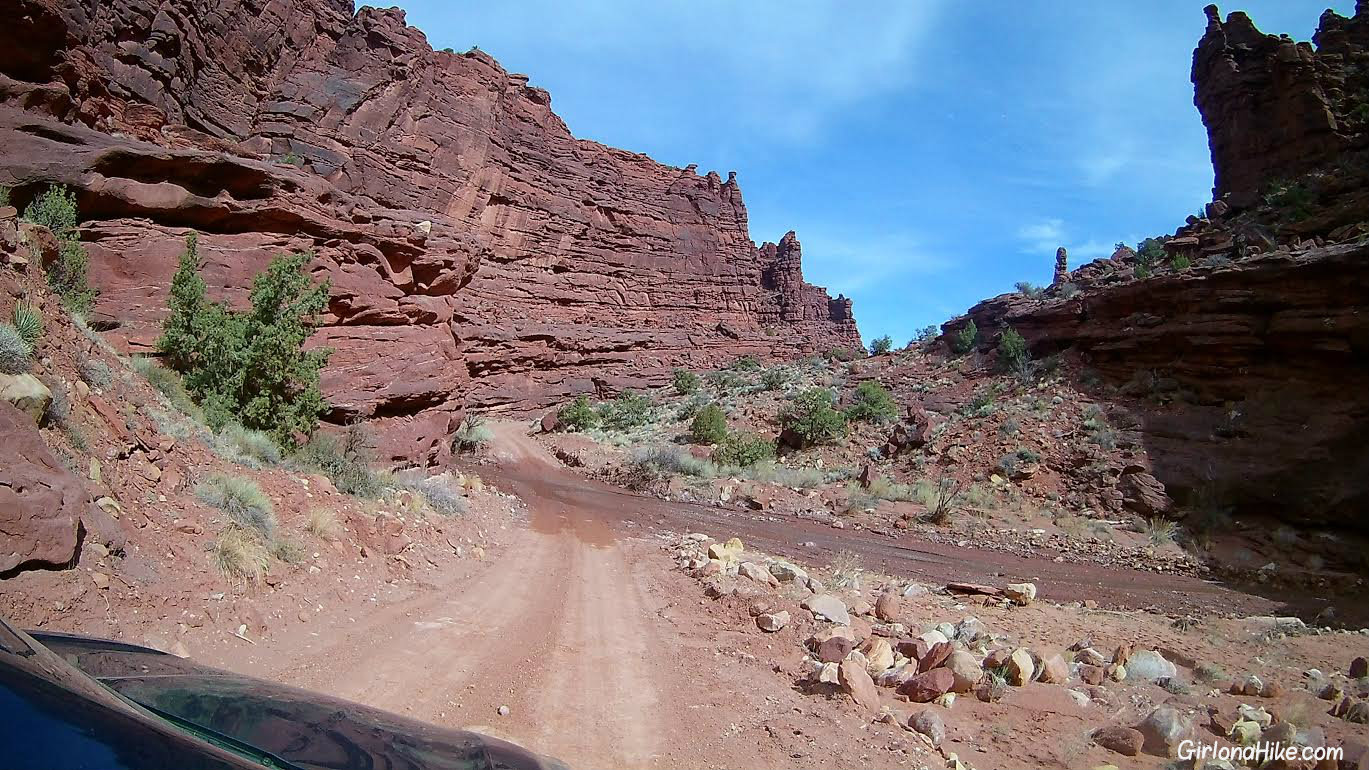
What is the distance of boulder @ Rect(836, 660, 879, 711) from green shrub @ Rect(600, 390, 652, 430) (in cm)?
3036

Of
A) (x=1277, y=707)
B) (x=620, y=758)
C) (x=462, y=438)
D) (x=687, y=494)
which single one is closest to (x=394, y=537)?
(x=620, y=758)

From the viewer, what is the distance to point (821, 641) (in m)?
5.99

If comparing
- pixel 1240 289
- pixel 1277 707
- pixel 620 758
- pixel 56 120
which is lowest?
pixel 620 758

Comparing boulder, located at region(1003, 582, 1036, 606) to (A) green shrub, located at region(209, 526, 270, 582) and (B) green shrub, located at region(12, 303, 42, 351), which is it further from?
(B) green shrub, located at region(12, 303, 42, 351)

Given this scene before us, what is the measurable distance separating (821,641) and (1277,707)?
3.36 meters

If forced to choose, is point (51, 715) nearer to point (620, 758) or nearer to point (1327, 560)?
point (620, 758)

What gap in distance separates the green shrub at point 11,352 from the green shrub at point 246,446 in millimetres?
2718

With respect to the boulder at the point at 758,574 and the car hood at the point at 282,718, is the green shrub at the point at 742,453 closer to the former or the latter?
the boulder at the point at 758,574

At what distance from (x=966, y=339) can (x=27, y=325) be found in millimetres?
32676

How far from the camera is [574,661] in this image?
225 inches

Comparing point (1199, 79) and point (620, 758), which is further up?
point (1199, 79)

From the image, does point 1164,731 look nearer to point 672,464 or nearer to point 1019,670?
point 1019,670

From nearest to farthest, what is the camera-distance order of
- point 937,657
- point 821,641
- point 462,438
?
point 937,657 → point 821,641 → point 462,438

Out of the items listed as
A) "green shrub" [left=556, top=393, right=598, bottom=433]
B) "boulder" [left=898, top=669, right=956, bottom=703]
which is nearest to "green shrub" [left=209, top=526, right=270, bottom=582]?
"boulder" [left=898, top=669, right=956, bottom=703]
